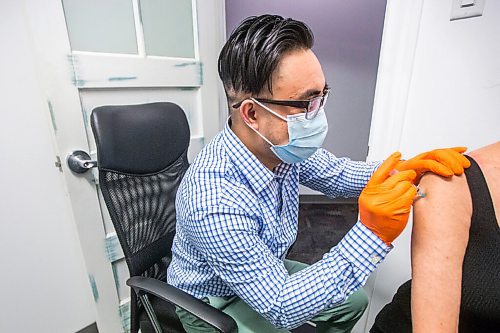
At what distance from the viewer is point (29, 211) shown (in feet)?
3.55

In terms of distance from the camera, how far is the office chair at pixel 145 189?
81 cm

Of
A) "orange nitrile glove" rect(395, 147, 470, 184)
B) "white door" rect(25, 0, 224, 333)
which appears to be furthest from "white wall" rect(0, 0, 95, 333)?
"orange nitrile glove" rect(395, 147, 470, 184)

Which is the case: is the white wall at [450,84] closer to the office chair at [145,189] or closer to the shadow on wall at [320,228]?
the office chair at [145,189]

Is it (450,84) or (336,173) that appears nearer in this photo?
(450,84)

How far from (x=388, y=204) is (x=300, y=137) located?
299mm

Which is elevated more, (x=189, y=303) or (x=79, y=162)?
(x=79, y=162)

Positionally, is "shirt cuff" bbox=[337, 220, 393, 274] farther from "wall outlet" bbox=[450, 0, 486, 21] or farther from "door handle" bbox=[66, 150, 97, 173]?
"door handle" bbox=[66, 150, 97, 173]

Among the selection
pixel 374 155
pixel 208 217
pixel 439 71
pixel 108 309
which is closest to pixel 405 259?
pixel 374 155

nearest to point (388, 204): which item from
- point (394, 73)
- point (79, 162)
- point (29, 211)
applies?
point (394, 73)

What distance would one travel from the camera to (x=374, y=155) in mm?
1043

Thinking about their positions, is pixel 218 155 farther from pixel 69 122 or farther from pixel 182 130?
pixel 69 122

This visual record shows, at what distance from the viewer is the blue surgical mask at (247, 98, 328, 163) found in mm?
775

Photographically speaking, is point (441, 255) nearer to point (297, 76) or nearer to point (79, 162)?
point (297, 76)

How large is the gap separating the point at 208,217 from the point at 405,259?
753 millimetres
